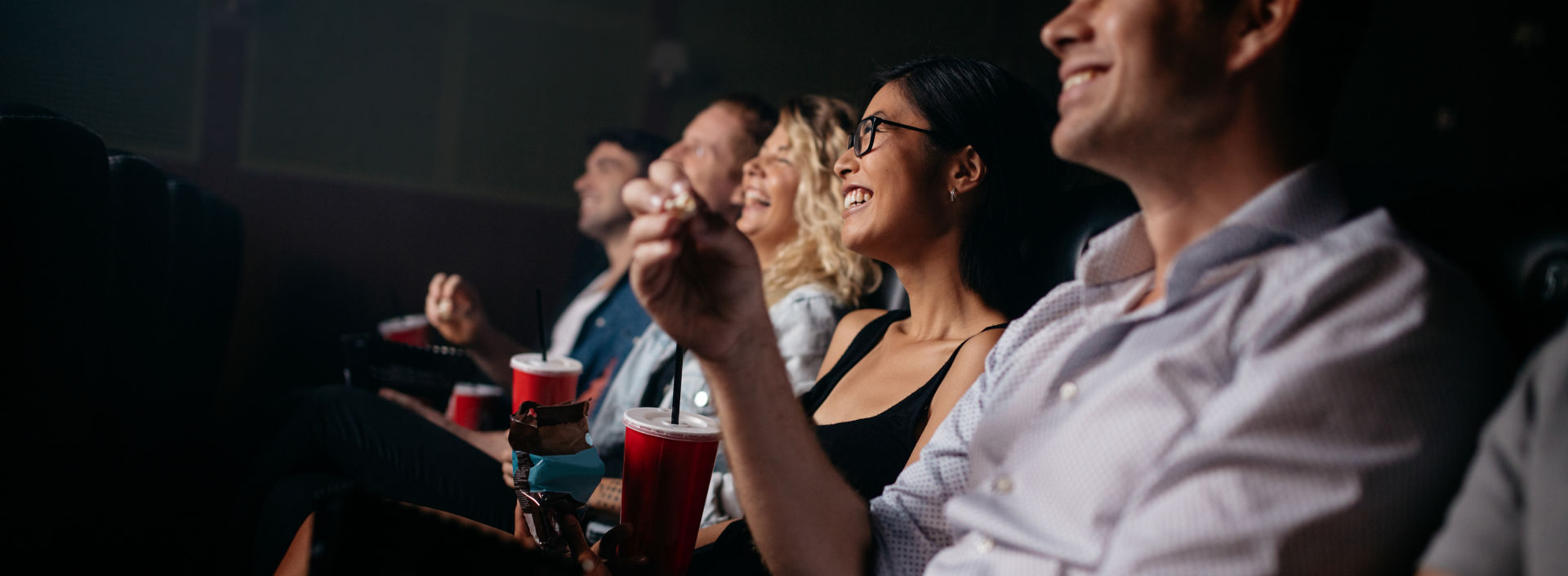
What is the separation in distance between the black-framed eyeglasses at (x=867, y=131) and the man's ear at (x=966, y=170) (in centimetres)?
6

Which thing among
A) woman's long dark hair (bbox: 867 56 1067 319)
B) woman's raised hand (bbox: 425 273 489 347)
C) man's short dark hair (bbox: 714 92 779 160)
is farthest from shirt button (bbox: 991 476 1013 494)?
woman's raised hand (bbox: 425 273 489 347)

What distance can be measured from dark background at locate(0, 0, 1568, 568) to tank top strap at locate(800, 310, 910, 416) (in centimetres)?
96

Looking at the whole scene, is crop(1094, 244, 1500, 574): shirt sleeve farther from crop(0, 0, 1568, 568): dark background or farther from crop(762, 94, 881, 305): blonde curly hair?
crop(0, 0, 1568, 568): dark background

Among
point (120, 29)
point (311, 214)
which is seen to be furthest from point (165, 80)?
point (311, 214)

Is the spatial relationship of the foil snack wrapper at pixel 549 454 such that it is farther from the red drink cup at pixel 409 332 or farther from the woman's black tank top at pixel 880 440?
the red drink cup at pixel 409 332

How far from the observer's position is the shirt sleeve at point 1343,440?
0.57 metres

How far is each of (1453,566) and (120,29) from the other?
3932 mm

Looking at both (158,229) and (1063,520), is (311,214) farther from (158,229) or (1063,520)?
(1063,520)

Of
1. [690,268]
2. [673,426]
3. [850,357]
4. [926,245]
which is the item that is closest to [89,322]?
[673,426]

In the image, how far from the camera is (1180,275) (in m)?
0.73

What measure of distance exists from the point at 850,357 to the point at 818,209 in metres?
0.55

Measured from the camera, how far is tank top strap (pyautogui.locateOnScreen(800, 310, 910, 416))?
4.90 feet

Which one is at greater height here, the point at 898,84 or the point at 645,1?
the point at 645,1

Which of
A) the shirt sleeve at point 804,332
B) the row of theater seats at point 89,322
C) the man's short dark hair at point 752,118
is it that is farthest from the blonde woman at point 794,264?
the row of theater seats at point 89,322
